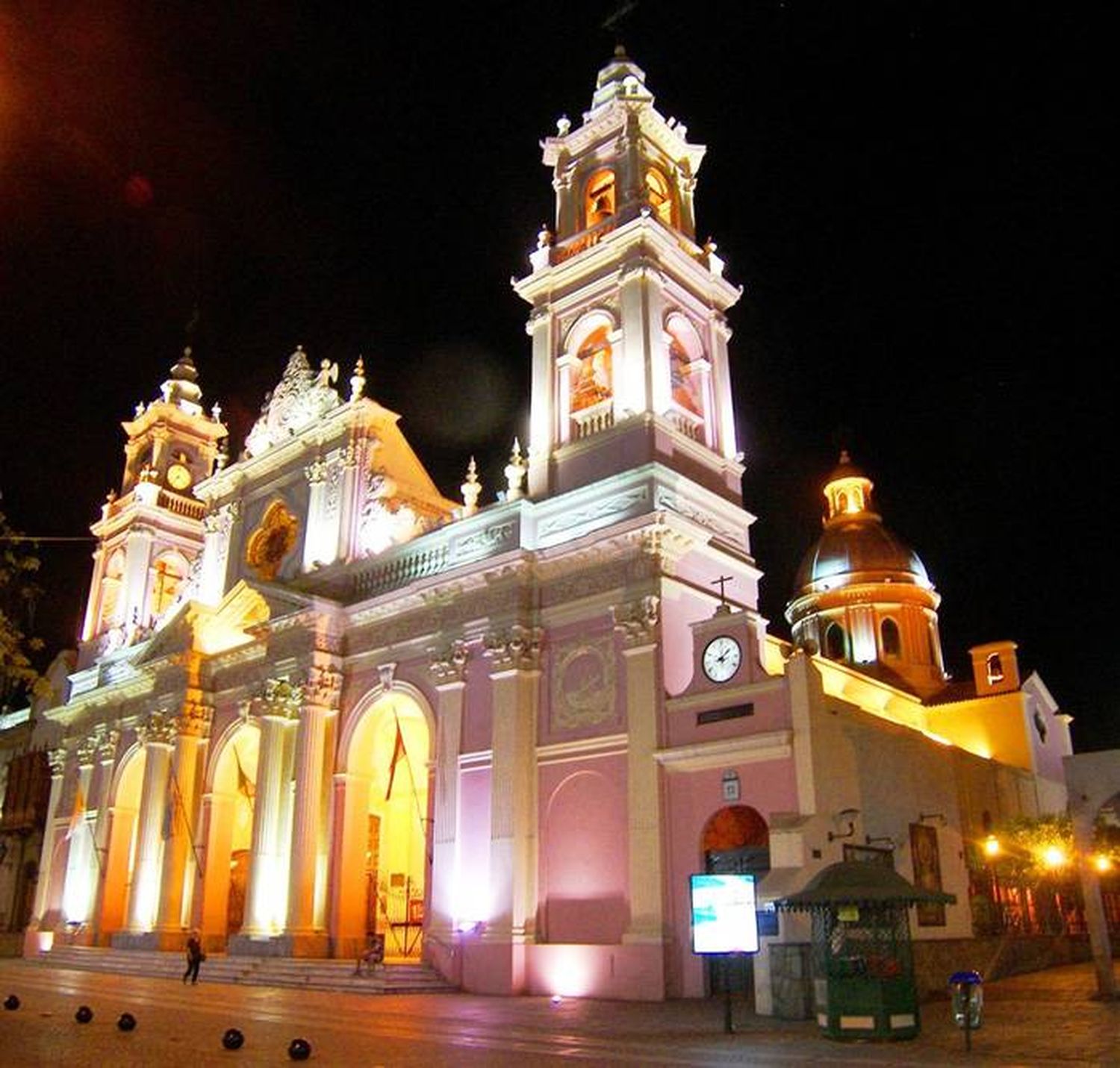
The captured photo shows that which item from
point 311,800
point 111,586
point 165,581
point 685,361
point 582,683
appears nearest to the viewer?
point 582,683

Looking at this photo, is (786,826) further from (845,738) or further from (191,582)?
(191,582)

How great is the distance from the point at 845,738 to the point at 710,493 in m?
7.49

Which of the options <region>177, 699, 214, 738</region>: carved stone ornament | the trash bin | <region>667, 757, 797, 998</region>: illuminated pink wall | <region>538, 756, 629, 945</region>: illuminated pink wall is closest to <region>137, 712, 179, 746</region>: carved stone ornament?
<region>177, 699, 214, 738</region>: carved stone ornament

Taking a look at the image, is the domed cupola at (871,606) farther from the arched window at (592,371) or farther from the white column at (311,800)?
the white column at (311,800)

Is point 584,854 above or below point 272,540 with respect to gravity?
below

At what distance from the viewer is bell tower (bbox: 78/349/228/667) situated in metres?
41.2

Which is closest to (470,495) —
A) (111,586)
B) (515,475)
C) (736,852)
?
(515,475)

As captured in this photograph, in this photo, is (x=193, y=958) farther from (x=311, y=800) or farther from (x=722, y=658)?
(x=722, y=658)

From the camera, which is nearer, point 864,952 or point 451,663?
point 864,952

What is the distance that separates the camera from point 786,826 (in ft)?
57.9

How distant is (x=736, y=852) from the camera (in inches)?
811

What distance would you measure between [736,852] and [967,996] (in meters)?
8.08

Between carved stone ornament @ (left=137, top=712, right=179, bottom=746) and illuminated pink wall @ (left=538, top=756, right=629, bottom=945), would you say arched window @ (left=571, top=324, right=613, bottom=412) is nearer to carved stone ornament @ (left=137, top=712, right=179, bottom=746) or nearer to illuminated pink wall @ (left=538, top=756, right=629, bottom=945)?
illuminated pink wall @ (left=538, top=756, right=629, bottom=945)

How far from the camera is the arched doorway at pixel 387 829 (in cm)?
2727
